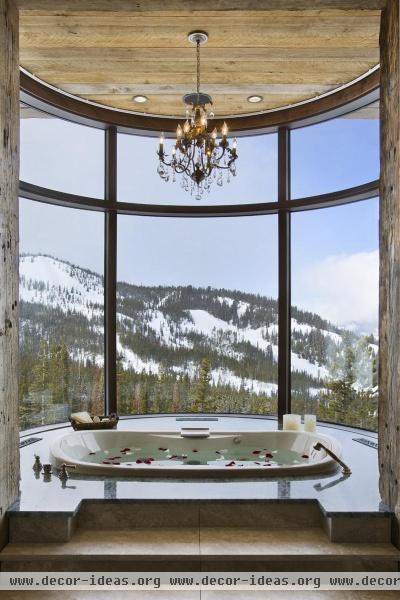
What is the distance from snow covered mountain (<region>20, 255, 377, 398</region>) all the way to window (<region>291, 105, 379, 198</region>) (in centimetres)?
118

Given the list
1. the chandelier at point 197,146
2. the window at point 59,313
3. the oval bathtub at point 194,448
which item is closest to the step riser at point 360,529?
the oval bathtub at point 194,448

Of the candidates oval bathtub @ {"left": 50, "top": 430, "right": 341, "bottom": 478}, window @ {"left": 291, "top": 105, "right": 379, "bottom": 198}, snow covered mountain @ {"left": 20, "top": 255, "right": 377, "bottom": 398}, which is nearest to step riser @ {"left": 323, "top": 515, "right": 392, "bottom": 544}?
oval bathtub @ {"left": 50, "top": 430, "right": 341, "bottom": 478}

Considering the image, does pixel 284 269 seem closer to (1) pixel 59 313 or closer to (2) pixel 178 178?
(2) pixel 178 178

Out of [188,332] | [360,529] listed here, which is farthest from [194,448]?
[360,529]

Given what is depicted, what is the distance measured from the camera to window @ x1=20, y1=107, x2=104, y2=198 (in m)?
4.18

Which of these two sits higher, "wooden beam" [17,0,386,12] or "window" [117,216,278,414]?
"wooden beam" [17,0,386,12]

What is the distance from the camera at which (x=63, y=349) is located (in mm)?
4363

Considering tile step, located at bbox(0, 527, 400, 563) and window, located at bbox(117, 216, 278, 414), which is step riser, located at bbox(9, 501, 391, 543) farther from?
window, located at bbox(117, 216, 278, 414)

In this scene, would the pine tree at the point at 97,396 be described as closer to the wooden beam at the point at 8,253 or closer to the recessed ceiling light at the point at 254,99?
the wooden beam at the point at 8,253

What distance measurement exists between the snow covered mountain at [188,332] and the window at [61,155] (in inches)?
27.2

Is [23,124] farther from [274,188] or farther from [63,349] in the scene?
[274,188]

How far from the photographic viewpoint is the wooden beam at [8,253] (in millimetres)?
2348

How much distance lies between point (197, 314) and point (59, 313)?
1328mm

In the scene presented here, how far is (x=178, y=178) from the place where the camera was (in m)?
4.92
